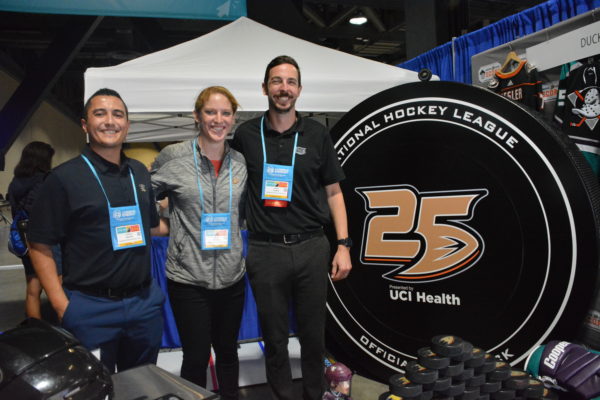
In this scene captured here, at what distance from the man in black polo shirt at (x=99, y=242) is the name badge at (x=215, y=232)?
223mm

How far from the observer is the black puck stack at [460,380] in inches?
64.3

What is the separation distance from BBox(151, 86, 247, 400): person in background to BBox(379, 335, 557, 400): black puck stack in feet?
2.37

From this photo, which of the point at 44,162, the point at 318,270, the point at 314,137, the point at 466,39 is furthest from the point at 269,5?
the point at 318,270

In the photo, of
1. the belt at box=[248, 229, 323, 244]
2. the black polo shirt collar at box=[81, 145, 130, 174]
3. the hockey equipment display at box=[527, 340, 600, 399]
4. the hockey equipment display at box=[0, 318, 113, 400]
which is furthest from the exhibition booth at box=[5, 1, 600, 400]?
the black polo shirt collar at box=[81, 145, 130, 174]

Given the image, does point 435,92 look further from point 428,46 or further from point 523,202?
point 428,46

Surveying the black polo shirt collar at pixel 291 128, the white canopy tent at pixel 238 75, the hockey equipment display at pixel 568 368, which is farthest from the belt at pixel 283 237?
the white canopy tent at pixel 238 75

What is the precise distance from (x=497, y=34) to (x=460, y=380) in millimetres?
2351

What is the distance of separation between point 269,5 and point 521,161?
449 cm

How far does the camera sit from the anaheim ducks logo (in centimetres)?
221

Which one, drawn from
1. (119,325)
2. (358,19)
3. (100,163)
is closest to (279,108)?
(100,163)

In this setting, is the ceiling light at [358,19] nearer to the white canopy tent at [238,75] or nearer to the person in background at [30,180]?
the white canopy tent at [238,75]

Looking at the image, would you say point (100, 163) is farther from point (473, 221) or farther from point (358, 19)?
point (358, 19)

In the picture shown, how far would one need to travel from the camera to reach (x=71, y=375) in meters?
0.99

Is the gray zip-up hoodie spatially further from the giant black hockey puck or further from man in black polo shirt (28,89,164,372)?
the giant black hockey puck
